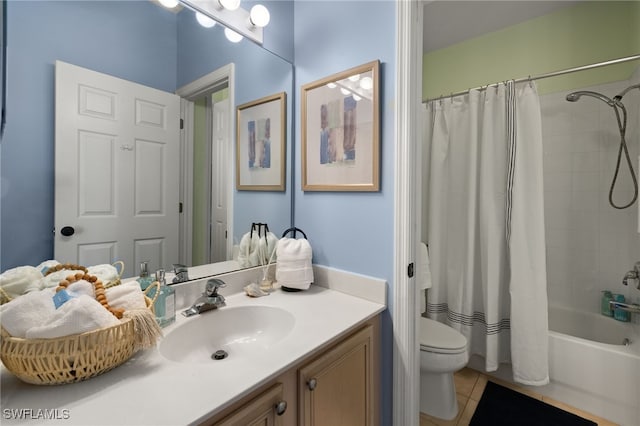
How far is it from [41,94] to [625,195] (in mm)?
2909

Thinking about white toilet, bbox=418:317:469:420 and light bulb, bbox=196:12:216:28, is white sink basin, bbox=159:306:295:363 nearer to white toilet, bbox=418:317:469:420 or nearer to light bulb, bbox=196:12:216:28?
white toilet, bbox=418:317:469:420

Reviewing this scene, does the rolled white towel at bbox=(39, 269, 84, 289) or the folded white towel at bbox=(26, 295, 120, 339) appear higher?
the rolled white towel at bbox=(39, 269, 84, 289)

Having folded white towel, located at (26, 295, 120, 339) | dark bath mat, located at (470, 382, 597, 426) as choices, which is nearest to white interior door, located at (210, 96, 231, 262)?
folded white towel, located at (26, 295, 120, 339)

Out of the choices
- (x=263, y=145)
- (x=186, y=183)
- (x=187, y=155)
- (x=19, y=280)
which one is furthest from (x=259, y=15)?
(x=19, y=280)

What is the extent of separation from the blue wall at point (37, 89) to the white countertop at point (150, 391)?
14.4 inches

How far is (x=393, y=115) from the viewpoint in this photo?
1141 mm

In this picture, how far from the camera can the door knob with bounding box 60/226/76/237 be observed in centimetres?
87

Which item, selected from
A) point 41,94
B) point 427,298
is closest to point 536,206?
point 427,298

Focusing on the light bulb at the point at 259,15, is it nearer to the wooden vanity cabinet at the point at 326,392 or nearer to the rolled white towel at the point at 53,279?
the rolled white towel at the point at 53,279

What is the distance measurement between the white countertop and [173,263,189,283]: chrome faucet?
0.35 meters

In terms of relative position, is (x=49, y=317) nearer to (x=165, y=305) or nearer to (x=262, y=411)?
(x=165, y=305)

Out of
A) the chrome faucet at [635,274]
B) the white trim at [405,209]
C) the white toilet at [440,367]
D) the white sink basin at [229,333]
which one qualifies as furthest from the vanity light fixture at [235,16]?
the chrome faucet at [635,274]

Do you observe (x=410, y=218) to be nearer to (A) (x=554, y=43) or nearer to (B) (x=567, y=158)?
(B) (x=567, y=158)

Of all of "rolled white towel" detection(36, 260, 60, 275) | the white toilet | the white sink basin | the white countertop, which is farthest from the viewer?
the white toilet
